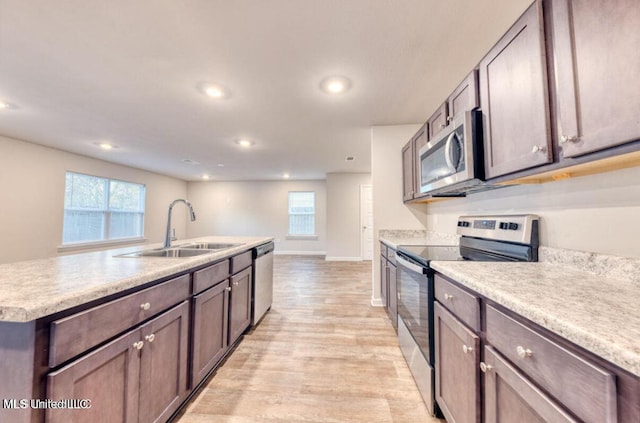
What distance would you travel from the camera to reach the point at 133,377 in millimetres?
1083

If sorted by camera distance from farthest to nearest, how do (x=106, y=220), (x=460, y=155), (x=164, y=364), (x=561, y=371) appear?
(x=106, y=220) < (x=460, y=155) < (x=164, y=364) < (x=561, y=371)

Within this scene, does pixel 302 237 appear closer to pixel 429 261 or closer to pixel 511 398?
pixel 429 261

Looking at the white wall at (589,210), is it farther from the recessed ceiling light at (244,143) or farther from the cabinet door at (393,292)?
the recessed ceiling light at (244,143)

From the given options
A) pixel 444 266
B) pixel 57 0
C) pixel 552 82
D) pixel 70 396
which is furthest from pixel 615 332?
pixel 57 0

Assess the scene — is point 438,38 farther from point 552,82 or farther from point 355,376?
point 355,376

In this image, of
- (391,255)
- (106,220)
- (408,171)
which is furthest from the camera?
(106,220)

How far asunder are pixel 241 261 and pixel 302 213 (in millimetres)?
5560

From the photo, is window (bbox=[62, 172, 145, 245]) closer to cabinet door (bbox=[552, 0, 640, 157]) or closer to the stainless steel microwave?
the stainless steel microwave

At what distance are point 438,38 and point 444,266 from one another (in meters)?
1.48

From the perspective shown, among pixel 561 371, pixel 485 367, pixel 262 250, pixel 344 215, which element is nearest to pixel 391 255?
pixel 262 250

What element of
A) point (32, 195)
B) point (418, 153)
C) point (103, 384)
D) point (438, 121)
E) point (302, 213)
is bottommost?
point (103, 384)

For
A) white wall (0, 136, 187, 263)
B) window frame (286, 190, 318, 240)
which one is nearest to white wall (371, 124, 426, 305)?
window frame (286, 190, 318, 240)

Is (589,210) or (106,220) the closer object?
(589,210)

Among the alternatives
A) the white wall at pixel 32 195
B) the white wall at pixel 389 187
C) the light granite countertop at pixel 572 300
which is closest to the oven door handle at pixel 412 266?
→ the light granite countertop at pixel 572 300
